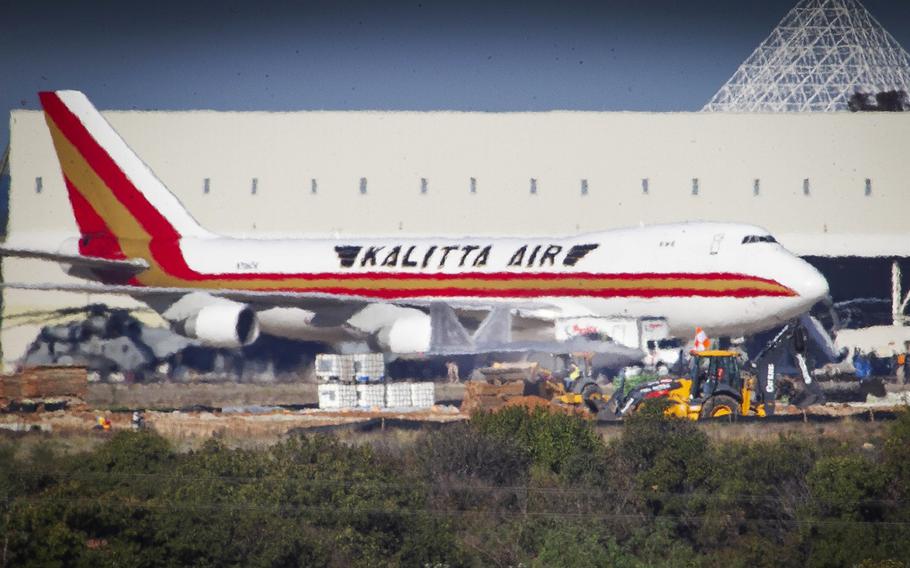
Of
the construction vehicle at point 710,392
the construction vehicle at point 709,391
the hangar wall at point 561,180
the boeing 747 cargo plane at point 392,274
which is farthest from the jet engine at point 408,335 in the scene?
the hangar wall at point 561,180

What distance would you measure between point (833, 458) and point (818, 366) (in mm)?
33663

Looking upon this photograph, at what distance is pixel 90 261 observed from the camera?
4928cm

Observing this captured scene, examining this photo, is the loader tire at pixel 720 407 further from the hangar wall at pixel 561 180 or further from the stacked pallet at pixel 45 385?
the hangar wall at pixel 561 180

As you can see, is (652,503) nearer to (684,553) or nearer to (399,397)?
(684,553)

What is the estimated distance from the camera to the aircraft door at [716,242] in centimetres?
4184

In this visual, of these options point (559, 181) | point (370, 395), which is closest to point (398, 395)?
point (370, 395)

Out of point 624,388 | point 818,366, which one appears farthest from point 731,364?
point 818,366

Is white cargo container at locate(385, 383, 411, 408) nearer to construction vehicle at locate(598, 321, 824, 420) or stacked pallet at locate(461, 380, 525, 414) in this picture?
stacked pallet at locate(461, 380, 525, 414)

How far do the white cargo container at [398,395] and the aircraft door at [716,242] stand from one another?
9.35 m

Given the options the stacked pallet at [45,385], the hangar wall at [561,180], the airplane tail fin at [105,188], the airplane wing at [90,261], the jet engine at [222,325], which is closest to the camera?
the stacked pallet at [45,385]

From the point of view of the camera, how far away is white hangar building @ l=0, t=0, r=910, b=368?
69125 millimetres

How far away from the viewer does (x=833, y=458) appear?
80.2 feet

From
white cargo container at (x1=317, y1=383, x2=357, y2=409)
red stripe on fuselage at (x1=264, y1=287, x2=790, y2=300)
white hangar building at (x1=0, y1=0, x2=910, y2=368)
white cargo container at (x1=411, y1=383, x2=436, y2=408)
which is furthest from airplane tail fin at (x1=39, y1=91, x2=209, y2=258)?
white hangar building at (x1=0, y1=0, x2=910, y2=368)

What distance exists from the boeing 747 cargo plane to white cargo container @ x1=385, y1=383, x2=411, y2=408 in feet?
8.87
